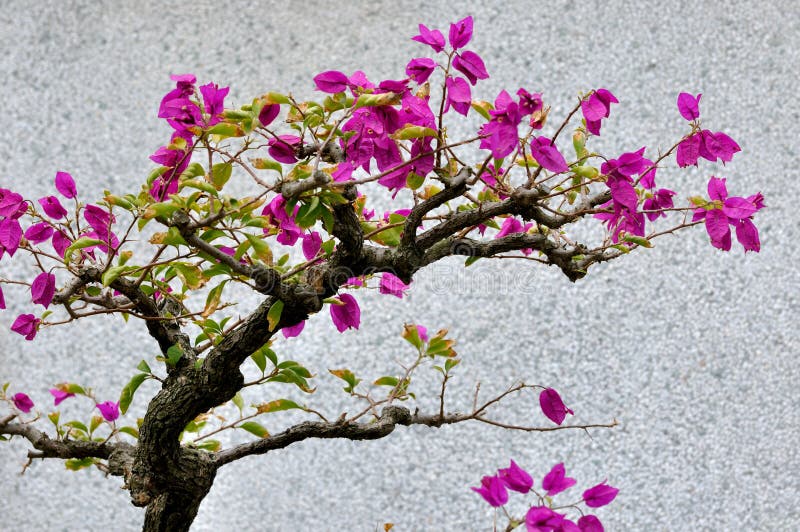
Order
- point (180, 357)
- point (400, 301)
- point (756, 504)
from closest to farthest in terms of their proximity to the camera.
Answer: point (180, 357)
point (756, 504)
point (400, 301)

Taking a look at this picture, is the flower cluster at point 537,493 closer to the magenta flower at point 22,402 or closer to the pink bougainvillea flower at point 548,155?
the pink bougainvillea flower at point 548,155

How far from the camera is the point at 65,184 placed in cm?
97

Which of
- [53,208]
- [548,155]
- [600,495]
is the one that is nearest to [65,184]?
[53,208]

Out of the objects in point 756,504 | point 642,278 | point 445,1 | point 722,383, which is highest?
point 445,1

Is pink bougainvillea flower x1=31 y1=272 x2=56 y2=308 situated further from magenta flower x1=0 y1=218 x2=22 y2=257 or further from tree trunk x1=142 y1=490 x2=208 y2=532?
tree trunk x1=142 y1=490 x2=208 y2=532

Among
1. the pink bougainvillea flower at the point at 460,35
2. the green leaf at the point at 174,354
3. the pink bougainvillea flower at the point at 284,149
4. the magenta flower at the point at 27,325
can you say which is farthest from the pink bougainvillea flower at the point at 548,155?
the magenta flower at the point at 27,325

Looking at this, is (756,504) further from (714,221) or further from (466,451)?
(714,221)

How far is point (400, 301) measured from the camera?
6.08ft

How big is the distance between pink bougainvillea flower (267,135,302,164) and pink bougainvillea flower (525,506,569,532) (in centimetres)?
41

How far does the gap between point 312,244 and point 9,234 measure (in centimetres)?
31

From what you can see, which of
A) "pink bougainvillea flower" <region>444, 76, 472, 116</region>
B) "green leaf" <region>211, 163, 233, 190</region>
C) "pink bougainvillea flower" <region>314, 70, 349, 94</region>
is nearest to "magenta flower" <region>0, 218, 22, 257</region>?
"green leaf" <region>211, 163, 233, 190</region>

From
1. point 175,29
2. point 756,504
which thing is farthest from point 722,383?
point 175,29

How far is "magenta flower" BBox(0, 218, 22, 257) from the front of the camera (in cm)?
86

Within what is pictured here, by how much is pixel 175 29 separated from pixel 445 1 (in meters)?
0.58
